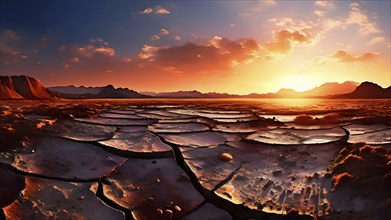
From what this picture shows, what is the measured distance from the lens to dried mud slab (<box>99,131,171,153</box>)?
2953 mm

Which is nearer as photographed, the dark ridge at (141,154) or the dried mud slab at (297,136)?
the dark ridge at (141,154)

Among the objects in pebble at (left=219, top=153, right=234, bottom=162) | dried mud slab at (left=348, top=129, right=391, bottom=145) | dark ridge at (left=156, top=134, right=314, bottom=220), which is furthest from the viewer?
dried mud slab at (left=348, top=129, right=391, bottom=145)

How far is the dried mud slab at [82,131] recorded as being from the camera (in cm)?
345

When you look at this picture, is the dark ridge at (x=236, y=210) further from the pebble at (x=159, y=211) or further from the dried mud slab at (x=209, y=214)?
the pebble at (x=159, y=211)

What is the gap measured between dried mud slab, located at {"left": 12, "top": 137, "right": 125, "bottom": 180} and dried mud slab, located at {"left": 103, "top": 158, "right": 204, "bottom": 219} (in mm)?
185

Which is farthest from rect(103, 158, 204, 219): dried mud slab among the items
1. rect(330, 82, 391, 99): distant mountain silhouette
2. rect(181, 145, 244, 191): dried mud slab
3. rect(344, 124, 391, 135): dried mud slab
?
rect(330, 82, 391, 99): distant mountain silhouette

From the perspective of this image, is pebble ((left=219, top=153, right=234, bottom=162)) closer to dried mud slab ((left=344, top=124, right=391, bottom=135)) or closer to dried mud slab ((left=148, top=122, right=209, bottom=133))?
dried mud slab ((left=148, top=122, right=209, bottom=133))

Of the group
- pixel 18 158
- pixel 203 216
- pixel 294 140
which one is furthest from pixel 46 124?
pixel 294 140

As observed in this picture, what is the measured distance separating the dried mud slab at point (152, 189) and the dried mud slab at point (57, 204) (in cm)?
13

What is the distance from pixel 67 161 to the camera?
101 inches

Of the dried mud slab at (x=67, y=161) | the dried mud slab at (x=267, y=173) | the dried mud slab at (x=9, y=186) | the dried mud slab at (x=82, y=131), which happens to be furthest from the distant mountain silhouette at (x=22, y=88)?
the dried mud slab at (x=267, y=173)

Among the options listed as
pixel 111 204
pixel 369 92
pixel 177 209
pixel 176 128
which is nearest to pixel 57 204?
pixel 111 204

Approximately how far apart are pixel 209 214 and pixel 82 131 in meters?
2.73

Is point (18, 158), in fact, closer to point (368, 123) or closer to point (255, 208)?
point (255, 208)
